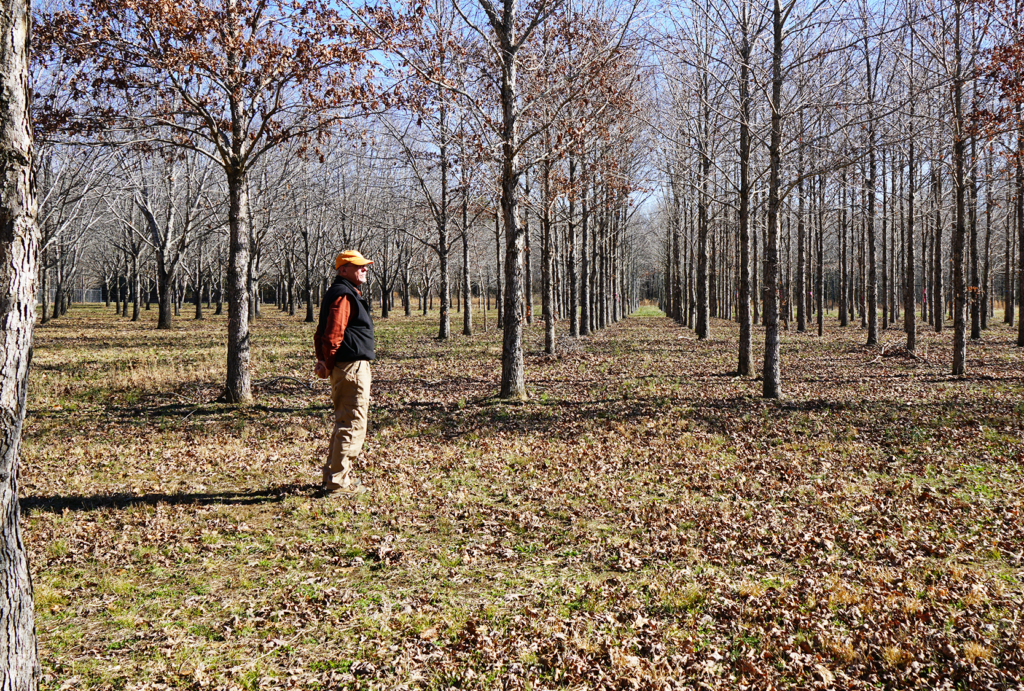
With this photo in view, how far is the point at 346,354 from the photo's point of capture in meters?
6.14

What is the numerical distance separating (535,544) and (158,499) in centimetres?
385

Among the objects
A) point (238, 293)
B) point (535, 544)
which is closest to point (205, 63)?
point (238, 293)

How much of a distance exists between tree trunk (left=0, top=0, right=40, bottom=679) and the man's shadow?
359 cm

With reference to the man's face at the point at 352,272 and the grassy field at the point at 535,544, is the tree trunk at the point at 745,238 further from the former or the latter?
the man's face at the point at 352,272

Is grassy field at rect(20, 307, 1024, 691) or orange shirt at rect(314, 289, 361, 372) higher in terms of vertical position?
orange shirt at rect(314, 289, 361, 372)

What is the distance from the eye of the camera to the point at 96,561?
15.8ft

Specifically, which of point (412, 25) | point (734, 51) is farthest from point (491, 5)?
point (734, 51)

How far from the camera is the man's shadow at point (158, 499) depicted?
5934mm

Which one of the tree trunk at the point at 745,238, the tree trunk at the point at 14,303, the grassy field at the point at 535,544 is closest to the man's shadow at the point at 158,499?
the grassy field at the point at 535,544

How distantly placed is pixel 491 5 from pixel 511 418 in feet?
22.6

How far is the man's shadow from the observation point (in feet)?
19.5

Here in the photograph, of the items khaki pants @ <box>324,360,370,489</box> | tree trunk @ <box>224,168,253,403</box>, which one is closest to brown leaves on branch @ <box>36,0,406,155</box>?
tree trunk @ <box>224,168,253,403</box>

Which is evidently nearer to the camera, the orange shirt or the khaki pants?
the orange shirt

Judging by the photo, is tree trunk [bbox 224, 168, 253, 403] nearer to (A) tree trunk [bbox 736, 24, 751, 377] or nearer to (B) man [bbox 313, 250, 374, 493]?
(B) man [bbox 313, 250, 374, 493]
